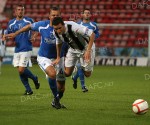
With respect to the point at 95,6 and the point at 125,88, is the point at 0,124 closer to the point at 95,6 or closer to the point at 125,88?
the point at 125,88

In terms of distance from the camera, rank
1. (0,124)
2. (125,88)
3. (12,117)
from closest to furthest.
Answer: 1. (0,124)
2. (12,117)
3. (125,88)

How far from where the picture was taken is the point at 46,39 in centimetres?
961

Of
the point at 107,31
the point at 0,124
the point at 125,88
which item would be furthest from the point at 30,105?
the point at 107,31

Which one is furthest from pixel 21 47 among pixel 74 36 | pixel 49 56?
pixel 74 36

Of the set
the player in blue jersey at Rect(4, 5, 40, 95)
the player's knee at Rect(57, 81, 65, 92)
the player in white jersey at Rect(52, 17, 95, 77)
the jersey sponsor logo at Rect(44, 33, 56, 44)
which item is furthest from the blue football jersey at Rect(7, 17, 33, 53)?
the jersey sponsor logo at Rect(44, 33, 56, 44)

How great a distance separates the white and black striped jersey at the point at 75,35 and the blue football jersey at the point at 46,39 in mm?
309

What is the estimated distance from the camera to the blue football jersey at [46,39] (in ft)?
31.4

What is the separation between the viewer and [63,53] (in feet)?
32.2

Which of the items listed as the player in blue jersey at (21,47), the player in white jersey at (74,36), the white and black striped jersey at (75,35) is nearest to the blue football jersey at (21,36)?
the player in blue jersey at (21,47)

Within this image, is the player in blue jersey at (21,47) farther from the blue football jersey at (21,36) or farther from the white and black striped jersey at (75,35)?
the white and black striped jersey at (75,35)

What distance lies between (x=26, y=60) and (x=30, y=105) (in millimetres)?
2699

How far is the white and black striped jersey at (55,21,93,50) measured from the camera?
Result: 29.7 feet

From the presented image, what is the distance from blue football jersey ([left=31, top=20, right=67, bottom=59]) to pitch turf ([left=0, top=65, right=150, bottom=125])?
995 mm

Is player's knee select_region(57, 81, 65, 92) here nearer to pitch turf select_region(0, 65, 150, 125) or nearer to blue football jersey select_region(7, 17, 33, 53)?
pitch turf select_region(0, 65, 150, 125)
